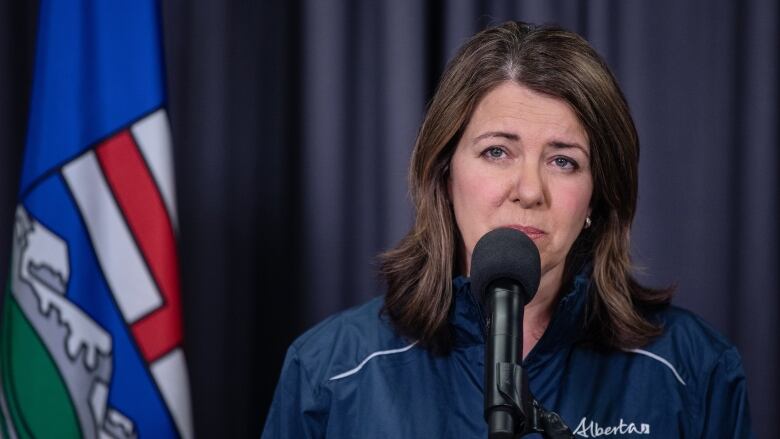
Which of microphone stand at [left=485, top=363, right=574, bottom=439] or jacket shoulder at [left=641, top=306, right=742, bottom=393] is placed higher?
microphone stand at [left=485, top=363, right=574, bottom=439]

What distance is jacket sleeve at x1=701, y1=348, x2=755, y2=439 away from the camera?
5.19 feet

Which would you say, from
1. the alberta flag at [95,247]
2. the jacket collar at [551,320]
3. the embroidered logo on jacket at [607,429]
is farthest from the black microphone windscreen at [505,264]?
the alberta flag at [95,247]

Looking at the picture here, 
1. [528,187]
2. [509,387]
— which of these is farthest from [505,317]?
[528,187]

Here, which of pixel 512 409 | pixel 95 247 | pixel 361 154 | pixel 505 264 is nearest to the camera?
pixel 512 409

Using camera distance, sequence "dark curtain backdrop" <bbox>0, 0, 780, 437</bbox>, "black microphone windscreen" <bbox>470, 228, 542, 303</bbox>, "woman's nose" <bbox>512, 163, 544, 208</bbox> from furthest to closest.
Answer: "dark curtain backdrop" <bbox>0, 0, 780, 437</bbox>
"woman's nose" <bbox>512, 163, 544, 208</bbox>
"black microphone windscreen" <bbox>470, 228, 542, 303</bbox>

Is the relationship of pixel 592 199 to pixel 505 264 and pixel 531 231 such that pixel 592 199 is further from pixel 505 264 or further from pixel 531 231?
pixel 505 264

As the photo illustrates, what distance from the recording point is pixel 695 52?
233cm

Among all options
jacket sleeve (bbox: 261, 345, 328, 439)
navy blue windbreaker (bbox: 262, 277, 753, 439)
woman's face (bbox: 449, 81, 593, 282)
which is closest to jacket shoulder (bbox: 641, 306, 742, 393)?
navy blue windbreaker (bbox: 262, 277, 753, 439)

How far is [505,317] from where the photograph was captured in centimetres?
93

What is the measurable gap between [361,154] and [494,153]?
883 millimetres

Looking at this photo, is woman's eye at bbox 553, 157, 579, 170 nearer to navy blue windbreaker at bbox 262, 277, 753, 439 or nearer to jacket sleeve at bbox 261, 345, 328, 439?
navy blue windbreaker at bbox 262, 277, 753, 439

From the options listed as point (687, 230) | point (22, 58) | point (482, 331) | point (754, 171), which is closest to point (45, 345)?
point (22, 58)

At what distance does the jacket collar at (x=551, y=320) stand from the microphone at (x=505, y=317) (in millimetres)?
448

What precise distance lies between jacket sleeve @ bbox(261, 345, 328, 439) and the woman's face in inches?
14.3
